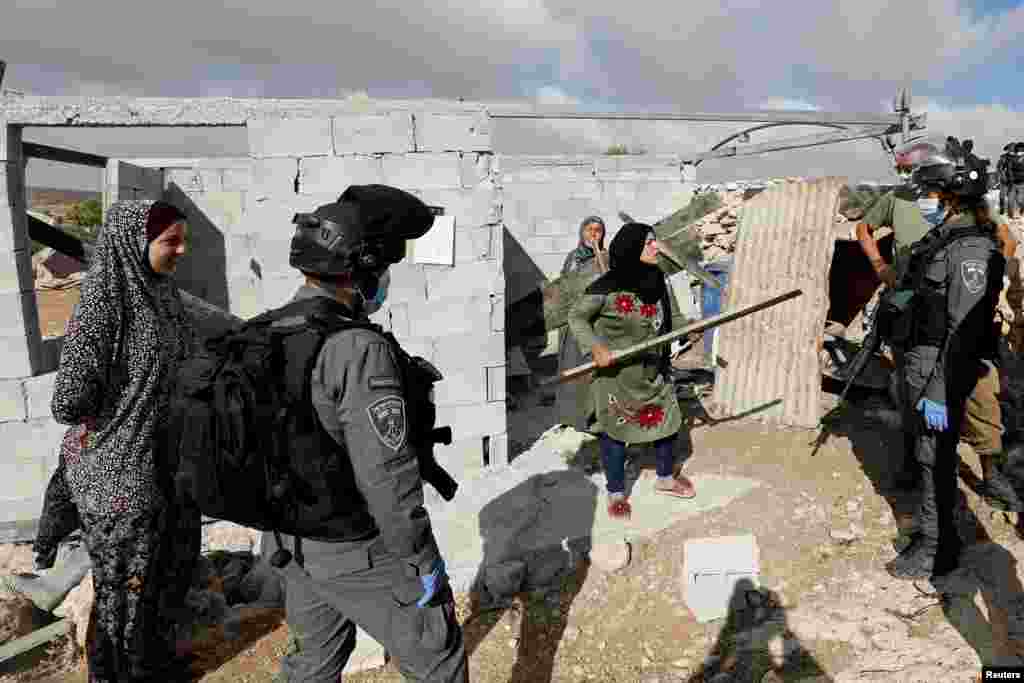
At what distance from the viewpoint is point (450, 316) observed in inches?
173

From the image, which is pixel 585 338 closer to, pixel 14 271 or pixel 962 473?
pixel 962 473

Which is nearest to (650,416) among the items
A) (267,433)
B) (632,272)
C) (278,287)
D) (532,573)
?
(632,272)

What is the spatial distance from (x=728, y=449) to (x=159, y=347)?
136 inches

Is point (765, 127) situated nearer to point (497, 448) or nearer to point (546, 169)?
point (546, 169)

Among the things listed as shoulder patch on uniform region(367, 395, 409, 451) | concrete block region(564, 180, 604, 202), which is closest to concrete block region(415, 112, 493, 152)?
shoulder patch on uniform region(367, 395, 409, 451)

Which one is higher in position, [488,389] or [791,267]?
[791,267]

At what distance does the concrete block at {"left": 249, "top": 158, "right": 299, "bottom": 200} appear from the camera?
4074 millimetres

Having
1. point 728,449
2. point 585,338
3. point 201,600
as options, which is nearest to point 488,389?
point 585,338

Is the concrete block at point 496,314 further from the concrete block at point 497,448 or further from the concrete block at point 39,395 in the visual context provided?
the concrete block at point 39,395

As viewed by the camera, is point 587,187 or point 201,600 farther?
point 587,187

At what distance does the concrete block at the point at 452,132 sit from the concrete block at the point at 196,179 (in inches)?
146

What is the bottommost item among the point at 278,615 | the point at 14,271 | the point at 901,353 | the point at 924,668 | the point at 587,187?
the point at 278,615

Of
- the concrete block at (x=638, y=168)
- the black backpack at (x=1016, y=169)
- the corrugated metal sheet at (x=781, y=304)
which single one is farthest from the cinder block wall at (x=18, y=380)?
the concrete block at (x=638, y=168)

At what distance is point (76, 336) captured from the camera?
2.24 metres
